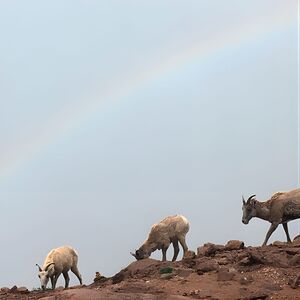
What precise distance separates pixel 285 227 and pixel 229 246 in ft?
10.6

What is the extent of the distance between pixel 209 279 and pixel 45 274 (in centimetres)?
957

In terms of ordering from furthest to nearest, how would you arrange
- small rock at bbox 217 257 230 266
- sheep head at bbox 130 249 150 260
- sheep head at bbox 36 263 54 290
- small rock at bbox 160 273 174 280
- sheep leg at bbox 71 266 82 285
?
sheep leg at bbox 71 266 82 285 → sheep head at bbox 130 249 150 260 → sheep head at bbox 36 263 54 290 → small rock at bbox 217 257 230 266 → small rock at bbox 160 273 174 280

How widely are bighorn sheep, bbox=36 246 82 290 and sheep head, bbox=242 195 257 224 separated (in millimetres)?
8390

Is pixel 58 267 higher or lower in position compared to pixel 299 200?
lower

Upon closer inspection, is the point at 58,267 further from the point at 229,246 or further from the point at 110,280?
the point at 229,246

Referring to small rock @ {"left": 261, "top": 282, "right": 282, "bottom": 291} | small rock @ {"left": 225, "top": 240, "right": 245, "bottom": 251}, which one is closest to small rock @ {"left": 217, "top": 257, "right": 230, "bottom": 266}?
small rock @ {"left": 225, "top": 240, "right": 245, "bottom": 251}

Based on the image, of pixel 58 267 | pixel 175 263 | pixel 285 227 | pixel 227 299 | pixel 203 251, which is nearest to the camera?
pixel 227 299

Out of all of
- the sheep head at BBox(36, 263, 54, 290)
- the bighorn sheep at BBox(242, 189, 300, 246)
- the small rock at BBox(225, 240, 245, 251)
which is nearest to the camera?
the small rock at BBox(225, 240, 245, 251)

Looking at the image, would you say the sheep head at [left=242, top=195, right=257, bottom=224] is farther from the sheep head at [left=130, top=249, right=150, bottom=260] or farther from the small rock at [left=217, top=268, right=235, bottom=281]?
the small rock at [left=217, top=268, right=235, bottom=281]

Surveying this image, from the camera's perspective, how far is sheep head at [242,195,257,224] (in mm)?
22344

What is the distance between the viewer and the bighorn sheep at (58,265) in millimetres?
22969

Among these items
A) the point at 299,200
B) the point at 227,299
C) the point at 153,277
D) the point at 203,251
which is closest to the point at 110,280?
the point at 153,277

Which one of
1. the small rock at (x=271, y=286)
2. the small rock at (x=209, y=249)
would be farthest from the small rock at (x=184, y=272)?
the small rock at (x=209, y=249)

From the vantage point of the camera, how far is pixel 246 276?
15594 mm
